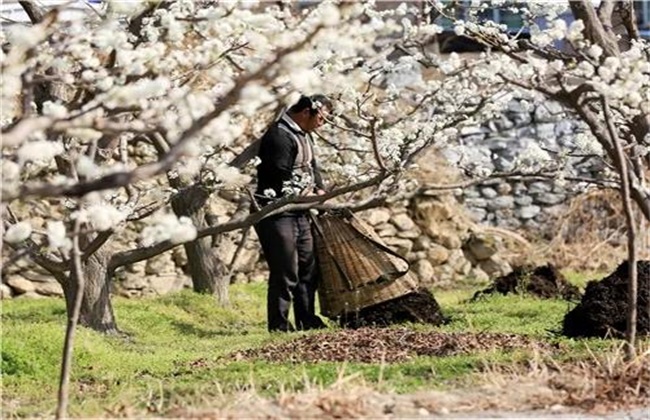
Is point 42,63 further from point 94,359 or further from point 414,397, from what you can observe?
point 94,359

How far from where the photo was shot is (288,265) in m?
10.2

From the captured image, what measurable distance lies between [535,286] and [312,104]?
3847 mm

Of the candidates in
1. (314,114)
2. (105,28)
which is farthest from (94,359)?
(105,28)

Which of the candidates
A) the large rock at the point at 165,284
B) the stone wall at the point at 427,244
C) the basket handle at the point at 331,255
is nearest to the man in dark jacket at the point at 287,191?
the basket handle at the point at 331,255

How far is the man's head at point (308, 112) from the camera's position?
9906 mm

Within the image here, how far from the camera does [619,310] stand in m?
8.48

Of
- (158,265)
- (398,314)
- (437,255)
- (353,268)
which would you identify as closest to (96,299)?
(353,268)

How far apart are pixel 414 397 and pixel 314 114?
4.43 m

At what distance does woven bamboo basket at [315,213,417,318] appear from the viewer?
10.1m

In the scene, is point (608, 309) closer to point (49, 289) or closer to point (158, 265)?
point (158, 265)

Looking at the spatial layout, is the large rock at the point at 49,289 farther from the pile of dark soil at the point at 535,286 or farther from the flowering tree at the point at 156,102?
the pile of dark soil at the point at 535,286

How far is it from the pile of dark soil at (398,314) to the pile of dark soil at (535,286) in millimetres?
2301

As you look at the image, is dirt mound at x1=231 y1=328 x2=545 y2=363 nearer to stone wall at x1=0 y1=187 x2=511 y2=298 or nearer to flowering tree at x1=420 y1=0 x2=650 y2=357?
flowering tree at x1=420 y1=0 x2=650 y2=357

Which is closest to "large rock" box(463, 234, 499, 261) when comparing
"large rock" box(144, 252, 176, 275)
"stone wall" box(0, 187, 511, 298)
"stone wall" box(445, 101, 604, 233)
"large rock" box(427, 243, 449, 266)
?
"stone wall" box(0, 187, 511, 298)
